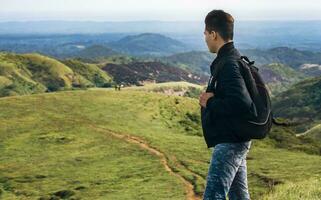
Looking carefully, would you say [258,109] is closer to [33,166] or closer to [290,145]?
[33,166]

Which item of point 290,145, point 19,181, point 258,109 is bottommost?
point 290,145

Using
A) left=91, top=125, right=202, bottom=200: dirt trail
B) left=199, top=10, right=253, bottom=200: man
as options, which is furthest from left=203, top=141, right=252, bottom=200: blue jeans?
left=91, top=125, right=202, bottom=200: dirt trail

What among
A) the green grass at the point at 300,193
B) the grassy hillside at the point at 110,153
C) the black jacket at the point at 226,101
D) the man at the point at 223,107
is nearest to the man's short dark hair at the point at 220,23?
the man at the point at 223,107

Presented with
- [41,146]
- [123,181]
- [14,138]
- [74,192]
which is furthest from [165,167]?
[14,138]

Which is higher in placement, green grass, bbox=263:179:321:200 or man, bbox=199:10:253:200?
man, bbox=199:10:253:200

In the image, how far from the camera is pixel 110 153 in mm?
55406

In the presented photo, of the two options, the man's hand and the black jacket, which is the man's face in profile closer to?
the black jacket

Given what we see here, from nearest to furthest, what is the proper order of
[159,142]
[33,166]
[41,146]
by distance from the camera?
[33,166]
[159,142]
[41,146]

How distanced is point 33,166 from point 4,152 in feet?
25.4

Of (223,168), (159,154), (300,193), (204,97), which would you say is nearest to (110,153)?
(159,154)

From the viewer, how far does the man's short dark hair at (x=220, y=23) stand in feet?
31.8

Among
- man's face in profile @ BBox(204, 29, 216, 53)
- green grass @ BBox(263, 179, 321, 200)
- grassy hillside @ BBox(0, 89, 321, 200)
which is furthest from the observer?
grassy hillside @ BBox(0, 89, 321, 200)

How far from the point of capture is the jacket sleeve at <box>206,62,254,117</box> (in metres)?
9.27

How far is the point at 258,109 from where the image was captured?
31.1ft
